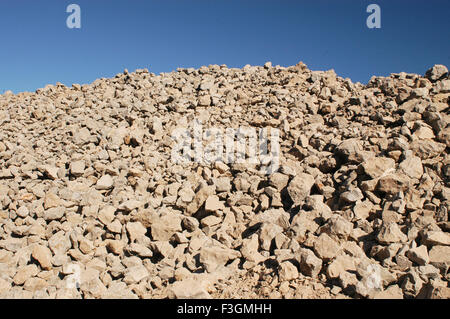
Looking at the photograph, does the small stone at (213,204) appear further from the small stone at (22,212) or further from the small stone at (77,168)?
the small stone at (22,212)

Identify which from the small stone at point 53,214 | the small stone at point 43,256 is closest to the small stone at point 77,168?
the small stone at point 53,214

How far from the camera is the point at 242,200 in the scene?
4.84 m

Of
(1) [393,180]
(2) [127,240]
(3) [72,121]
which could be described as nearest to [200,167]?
(2) [127,240]

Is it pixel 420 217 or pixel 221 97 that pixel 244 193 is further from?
pixel 221 97

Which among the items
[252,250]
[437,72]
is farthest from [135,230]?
[437,72]

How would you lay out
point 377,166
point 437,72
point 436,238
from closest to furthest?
1. point 436,238
2. point 377,166
3. point 437,72

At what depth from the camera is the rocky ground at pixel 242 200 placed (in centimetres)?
334

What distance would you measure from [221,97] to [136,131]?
254cm

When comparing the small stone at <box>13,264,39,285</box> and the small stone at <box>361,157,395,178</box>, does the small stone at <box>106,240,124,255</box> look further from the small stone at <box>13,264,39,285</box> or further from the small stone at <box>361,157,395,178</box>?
the small stone at <box>361,157,395,178</box>

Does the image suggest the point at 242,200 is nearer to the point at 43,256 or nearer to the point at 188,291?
the point at 188,291

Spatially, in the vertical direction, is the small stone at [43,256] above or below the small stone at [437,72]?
below

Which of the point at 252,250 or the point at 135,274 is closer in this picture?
the point at 135,274

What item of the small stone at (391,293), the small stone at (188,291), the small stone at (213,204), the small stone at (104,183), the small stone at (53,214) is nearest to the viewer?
the small stone at (391,293)

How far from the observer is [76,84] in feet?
33.7
